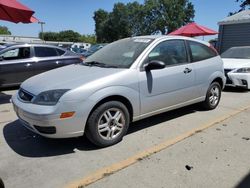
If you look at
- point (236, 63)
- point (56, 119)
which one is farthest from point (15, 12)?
point (236, 63)

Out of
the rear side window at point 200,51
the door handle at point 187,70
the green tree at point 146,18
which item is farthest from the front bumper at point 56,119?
the green tree at point 146,18

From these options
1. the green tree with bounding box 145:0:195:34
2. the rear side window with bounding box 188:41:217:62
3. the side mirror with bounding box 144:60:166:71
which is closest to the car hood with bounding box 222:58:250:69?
the rear side window with bounding box 188:41:217:62

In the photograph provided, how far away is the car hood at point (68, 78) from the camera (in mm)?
4121

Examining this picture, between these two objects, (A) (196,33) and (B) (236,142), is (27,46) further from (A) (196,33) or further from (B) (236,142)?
(A) (196,33)

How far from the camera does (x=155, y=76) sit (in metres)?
4.82

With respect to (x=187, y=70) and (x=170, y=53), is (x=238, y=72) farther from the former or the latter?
(x=170, y=53)

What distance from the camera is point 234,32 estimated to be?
55.0ft

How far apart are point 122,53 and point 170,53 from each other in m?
0.87

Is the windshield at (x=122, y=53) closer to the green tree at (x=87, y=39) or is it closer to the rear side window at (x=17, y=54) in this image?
the rear side window at (x=17, y=54)

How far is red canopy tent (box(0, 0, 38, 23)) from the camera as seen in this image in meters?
6.88

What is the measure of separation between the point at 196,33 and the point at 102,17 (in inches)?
3143

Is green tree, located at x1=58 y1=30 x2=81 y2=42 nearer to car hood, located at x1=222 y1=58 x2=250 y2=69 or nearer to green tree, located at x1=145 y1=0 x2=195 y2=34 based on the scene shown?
green tree, located at x1=145 y1=0 x2=195 y2=34

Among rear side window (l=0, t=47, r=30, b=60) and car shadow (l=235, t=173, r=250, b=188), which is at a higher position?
rear side window (l=0, t=47, r=30, b=60)

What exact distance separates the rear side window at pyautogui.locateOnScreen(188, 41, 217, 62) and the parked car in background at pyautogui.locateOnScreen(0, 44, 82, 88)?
512cm
